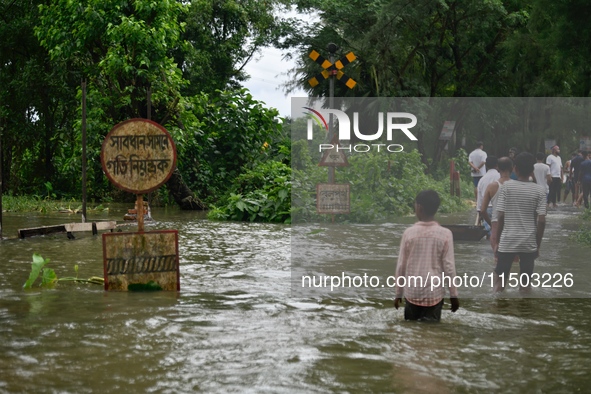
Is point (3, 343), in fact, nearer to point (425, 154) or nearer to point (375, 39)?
point (425, 154)

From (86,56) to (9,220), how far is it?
8.58 metres

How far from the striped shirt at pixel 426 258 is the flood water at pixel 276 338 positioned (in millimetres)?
467

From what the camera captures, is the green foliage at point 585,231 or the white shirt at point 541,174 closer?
the white shirt at point 541,174

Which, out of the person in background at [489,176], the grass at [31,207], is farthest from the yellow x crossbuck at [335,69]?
the person in background at [489,176]

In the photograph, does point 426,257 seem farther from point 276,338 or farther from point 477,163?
point 477,163

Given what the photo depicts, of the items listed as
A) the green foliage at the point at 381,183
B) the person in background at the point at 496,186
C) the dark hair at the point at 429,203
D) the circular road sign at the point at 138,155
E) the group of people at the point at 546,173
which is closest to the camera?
the dark hair at the point at 429,203

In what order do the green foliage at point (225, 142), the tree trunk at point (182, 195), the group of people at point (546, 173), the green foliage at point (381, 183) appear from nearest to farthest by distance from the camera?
1. the group of people at point (546, 173)
2. the green foliage at point (381, 183)
3. the tree trunk at point (182, 195)
4. the green foliage at point (225, 142)

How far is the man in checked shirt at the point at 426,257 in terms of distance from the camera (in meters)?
7.87

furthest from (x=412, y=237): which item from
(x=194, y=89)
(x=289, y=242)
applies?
(x=194, y=89)

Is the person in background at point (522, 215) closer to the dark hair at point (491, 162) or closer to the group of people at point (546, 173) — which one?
the group of people at point (546, 173)

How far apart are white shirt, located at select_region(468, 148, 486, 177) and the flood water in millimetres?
727

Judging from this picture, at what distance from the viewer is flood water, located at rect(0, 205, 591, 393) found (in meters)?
6.38

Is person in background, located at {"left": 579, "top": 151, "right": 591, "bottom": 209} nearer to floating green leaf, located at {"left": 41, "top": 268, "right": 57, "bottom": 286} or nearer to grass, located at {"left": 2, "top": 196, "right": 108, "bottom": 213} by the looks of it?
floating green leaf, located at {"left": 41, "top": 268, "right": 57, "bottom": 286}

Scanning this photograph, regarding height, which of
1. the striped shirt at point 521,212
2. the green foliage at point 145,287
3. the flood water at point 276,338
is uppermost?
the striped shirt at point 521,212
